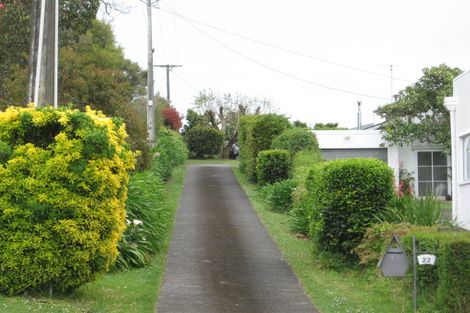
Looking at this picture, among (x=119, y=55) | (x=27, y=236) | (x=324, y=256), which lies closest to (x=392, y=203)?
(x=324, y=256)

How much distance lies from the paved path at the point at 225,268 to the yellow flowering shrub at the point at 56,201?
1.52 meters

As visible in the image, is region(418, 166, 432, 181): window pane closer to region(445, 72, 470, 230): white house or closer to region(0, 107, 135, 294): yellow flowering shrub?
region(445, 72, 470, 230): white house

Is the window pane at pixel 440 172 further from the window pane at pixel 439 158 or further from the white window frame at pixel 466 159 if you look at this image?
the white window frame at pixel 466 159

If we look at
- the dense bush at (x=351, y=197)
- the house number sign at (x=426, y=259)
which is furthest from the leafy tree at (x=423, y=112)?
the house number sign at (x=426, y=259)

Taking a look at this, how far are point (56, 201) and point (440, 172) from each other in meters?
24.1

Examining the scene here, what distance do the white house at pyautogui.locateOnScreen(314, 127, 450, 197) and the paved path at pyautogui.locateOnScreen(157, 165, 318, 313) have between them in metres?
9.83

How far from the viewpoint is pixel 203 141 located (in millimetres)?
51562

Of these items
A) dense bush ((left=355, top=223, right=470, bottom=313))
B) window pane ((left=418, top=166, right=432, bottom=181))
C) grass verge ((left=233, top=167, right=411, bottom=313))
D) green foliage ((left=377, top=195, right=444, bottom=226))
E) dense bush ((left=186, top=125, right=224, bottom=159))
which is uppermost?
dense bush ((left=186, top=125, right=224, bottom=159))

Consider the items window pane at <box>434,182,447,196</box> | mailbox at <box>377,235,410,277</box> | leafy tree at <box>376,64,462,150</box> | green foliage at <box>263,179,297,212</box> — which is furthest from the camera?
window pane at <box>434,182,447,196</box>

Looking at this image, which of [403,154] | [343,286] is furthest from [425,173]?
[343,286]

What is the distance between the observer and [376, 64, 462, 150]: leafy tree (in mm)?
29562

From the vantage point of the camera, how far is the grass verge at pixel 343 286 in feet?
33.7

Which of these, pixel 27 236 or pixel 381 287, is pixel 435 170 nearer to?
pixel 381 287

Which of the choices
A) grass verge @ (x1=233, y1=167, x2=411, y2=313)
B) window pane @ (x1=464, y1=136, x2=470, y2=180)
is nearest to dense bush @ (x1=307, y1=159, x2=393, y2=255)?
grass verge @ (x1=233, y1=167, x2=411, y2=313)
